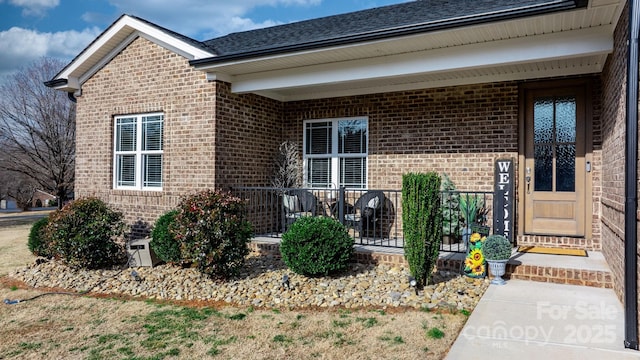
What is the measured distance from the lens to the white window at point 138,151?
8.66 metres

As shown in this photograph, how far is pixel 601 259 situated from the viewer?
5.84 meters

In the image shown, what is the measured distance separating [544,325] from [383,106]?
5.27 m

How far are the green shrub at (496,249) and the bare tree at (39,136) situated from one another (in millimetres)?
16698

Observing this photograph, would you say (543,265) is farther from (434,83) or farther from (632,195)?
(434,83)

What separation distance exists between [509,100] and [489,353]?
5.08 metres

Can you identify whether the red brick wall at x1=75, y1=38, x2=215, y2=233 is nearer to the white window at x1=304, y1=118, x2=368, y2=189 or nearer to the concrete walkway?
the white window at x1=304, y1=118, x2=368, y2=189

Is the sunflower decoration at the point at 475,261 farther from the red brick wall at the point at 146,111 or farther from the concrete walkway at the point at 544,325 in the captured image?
the red brick wall at the point at 146,111

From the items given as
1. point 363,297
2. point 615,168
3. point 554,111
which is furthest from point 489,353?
point 554,111

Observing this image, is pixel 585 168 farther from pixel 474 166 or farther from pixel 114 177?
pixel 114 177

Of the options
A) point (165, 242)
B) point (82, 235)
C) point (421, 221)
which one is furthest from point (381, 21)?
point (82, 235)

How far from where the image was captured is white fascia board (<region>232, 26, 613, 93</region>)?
17.4 ft

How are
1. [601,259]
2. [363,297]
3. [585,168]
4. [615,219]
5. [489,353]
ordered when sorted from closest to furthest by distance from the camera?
[489,353] < [615,219] < [363,297] < [601,259] < [585,168]

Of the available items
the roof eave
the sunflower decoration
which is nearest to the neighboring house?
the roof eave

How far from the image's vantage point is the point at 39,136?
1720 centimetres
